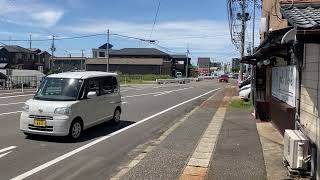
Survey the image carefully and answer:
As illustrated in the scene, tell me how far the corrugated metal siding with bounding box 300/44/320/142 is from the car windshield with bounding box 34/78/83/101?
20.6 feet

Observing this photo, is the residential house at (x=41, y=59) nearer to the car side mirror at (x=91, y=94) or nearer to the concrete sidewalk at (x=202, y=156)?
the car side mirror at (x=91, y=94)

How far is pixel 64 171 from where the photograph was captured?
8.81 m

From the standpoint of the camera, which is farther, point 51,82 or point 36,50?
point 36,50

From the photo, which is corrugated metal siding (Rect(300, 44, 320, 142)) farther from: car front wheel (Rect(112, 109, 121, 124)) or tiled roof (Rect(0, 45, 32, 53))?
tiled roof (Rect(0, 45, 32, 53))

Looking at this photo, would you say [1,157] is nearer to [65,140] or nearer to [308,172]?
[65,140]

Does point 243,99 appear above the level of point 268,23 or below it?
below

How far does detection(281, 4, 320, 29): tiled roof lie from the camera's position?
6.21 m

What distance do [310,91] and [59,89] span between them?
720 centimetres

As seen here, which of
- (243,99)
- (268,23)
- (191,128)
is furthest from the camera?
(243,99)

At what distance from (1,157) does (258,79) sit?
13.4m

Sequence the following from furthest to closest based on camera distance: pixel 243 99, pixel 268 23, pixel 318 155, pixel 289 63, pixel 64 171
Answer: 1. pixel 243 99
2. pixel 268 23
3. pixel 289 63
4. pixel 64 171
5. pixel 318 155

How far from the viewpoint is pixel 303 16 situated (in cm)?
707

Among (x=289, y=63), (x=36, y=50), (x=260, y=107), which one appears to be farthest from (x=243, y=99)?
(x=36, y=50)

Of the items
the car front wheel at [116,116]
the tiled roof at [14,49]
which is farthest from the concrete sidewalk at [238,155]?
the tiled roof at [14,49]
